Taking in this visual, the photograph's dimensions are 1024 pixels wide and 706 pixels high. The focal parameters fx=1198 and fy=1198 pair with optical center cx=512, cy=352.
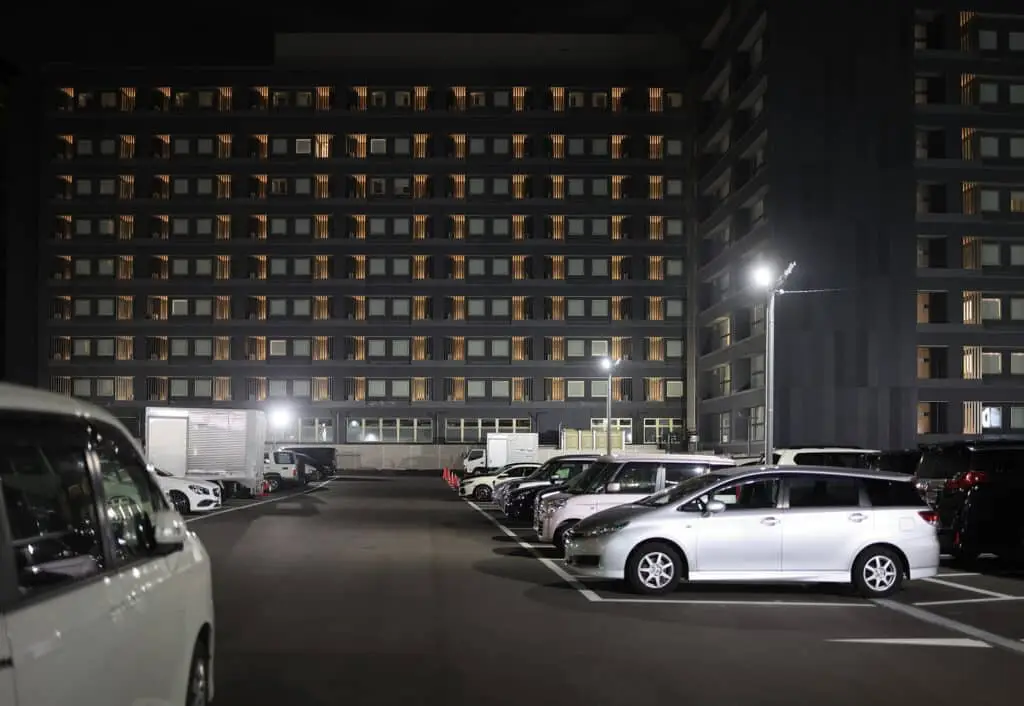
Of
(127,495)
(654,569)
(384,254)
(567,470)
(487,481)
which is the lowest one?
(487,481)

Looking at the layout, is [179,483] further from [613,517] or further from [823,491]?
[823,491]

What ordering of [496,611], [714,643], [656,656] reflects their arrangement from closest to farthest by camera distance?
[656,656], [714,643], [496,611]

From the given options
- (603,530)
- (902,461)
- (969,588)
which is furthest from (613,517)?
(902,461)

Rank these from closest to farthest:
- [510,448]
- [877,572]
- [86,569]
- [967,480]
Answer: [86,569] < [877,572] < [967,480] < [510,448]

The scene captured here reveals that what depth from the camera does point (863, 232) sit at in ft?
194

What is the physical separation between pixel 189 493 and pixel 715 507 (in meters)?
21.9

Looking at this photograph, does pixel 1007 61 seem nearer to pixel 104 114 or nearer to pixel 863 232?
pixel 863 232

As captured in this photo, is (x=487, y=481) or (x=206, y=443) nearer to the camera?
(x=206, y=443)

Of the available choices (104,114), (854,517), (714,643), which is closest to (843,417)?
(854,517)

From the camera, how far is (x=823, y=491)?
50.9 ft

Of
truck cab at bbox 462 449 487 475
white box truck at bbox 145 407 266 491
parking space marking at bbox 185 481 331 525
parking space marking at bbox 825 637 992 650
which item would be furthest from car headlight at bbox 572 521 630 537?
truck cab at bbox 462 449 487 475

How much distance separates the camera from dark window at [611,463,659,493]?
66.3ft

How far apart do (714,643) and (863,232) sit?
167ft

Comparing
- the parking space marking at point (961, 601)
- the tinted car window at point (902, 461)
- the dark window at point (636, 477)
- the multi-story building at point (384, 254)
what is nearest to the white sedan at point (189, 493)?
the dark window at point (636, 477)
